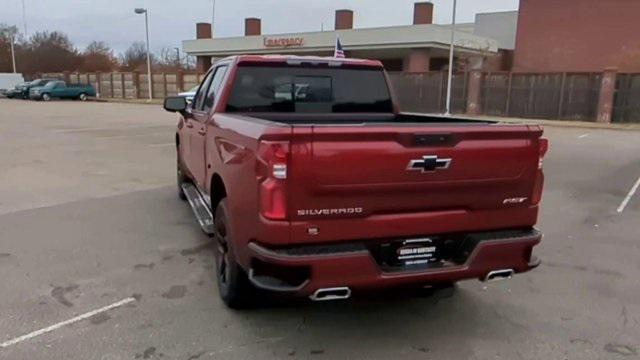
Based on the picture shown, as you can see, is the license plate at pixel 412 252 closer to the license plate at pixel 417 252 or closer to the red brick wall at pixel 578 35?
the license plate at pixel 417 252

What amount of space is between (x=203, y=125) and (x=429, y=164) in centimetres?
263

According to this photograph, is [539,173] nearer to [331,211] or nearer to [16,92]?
[331,211]

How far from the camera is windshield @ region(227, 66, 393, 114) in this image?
5004 millimetres

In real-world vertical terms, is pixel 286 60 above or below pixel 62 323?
above

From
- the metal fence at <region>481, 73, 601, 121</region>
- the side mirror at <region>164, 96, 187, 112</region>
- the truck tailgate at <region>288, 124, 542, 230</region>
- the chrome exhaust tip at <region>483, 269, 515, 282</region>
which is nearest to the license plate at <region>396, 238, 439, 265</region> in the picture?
the truck tailgate at <region>288, 124, 542, 230</region>

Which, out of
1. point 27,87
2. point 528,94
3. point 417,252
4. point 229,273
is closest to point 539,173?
point 417,252

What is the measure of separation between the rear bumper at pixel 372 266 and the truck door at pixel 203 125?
79.9 inches

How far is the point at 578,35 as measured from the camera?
3888 cm

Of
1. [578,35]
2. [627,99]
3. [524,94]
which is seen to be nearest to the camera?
[627,99]

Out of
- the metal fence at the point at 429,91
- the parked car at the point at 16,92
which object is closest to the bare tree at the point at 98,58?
the parked car at the point at 16,92

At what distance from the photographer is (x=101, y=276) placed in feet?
16.1

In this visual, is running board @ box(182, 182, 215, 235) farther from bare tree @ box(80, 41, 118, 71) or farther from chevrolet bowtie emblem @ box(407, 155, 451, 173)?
bare tree @ box(80, 41, 118, 71)

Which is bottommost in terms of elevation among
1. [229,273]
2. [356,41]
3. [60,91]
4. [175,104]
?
[60,91]

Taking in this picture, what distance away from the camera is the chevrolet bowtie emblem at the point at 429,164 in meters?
3.28
